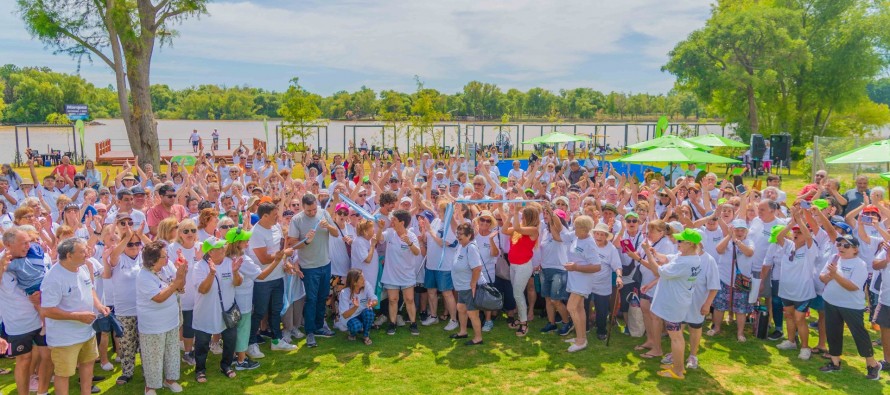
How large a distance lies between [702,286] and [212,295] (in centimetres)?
528

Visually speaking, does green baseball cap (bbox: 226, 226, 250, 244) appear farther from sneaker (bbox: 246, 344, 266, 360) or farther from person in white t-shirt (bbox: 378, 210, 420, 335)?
person in white t-shirt (bbox: 378, 210, 420, 335)

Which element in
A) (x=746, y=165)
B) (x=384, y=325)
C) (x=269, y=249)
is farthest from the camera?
(x=746, y=165)

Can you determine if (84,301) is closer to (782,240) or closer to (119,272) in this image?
(119,272)

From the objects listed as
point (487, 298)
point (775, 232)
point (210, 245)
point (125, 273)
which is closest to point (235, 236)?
point (210, 245)

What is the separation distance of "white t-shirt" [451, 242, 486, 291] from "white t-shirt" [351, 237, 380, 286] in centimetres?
109

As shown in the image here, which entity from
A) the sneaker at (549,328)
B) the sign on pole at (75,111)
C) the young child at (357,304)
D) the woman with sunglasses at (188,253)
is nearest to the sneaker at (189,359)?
the woman with sunglasses at (188,253)

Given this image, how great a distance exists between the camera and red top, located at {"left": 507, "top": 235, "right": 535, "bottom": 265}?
24.8 feet

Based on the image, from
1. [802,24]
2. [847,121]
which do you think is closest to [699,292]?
[802,24]

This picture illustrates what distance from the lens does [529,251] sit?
7598mm

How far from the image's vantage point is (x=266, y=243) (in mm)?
6684

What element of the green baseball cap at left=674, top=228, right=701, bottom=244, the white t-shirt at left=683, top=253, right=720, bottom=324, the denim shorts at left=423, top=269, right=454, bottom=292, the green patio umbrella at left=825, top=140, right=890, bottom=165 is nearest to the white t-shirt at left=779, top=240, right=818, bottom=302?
the white t-shirt at left=683, top=253, right=720, bottom=324

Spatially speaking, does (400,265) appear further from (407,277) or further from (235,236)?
(235,236)

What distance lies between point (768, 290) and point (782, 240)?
0.86 meters

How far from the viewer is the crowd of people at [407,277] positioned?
18.1 ft
